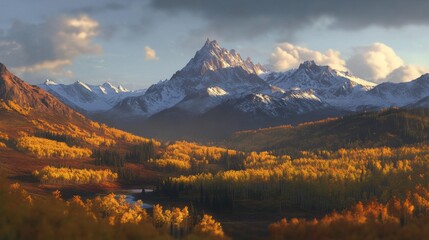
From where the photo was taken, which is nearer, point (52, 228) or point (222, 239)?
point (52, 228)

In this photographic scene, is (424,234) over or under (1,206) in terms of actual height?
under

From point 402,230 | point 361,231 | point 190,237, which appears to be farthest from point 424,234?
point 190,237

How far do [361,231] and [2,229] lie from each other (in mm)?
131923

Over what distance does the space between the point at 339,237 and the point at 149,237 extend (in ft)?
245

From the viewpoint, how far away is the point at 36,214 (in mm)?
185625

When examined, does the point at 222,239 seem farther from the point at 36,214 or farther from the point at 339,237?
the point at 36,214

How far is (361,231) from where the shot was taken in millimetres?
195625

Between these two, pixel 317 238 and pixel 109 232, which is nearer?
pixel 109 232

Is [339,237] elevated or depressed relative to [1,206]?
depressed

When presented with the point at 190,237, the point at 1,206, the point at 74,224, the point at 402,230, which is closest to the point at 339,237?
the point at 402,230

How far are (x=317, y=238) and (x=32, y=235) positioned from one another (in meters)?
106

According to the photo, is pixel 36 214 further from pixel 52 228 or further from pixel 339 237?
pixel 339 237

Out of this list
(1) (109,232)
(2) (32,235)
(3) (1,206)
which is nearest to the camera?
(2) (32,235)

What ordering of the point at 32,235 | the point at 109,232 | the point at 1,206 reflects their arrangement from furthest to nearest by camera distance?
the point at 1,206 < the point at 109,232 < the point at 32,235
